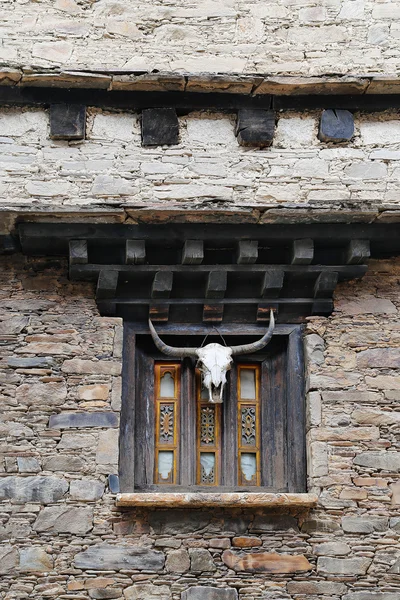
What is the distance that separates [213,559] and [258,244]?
89.6 inches

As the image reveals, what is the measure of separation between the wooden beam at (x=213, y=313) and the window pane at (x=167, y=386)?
1.67ft

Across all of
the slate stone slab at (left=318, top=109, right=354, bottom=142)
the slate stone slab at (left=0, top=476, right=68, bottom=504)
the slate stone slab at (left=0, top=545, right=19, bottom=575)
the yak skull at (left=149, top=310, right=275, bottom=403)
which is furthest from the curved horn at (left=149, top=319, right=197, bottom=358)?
the slate stone slab at (left=318, top=109, right=354, bottom=142)

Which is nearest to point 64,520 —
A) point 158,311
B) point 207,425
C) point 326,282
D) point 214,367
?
point 207,425

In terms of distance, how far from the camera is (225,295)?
8164 millimetres

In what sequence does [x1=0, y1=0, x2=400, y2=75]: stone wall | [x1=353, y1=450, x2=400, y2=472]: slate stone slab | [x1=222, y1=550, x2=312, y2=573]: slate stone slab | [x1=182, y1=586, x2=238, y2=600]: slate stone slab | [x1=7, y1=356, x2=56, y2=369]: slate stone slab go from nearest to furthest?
[x1=182, y1=586, x2=238, y2=600]: slate stone slab, [x1=222, y1=550, x2=312, y2=573]: slate stone slab, [x1=353, y1=450, x2=400, y2=472]: slate stone slab, [x1=7, y1=356, x2=56, y2=369]: slate stone slab, [x1=0, y1=0, x2=400, y2=75]: stone wall

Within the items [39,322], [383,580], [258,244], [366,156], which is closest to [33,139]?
[39,322]

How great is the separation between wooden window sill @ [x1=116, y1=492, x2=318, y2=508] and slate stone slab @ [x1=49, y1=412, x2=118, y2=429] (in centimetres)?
56

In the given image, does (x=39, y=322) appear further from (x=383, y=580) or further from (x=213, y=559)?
(x=383, y=580)

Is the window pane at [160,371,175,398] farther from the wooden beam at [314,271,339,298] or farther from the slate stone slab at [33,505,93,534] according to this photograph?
the wooden beam at [314,271,339,298]

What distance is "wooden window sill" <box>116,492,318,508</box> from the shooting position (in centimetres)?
737

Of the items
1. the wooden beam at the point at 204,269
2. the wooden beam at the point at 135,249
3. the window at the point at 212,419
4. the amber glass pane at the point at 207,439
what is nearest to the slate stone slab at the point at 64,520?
the window at the point at 212,419

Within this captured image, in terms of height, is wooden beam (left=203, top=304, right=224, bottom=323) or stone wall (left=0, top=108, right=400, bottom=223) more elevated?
stone wall (left=0, top=108, right=400, bottom=223)

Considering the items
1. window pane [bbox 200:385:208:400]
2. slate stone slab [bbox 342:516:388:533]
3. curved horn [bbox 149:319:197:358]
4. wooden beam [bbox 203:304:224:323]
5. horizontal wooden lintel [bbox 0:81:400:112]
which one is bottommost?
slate stone slab [bbox 342:516:388:533]

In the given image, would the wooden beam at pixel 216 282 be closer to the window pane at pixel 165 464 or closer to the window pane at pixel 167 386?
the window pane at pixel 167 386
